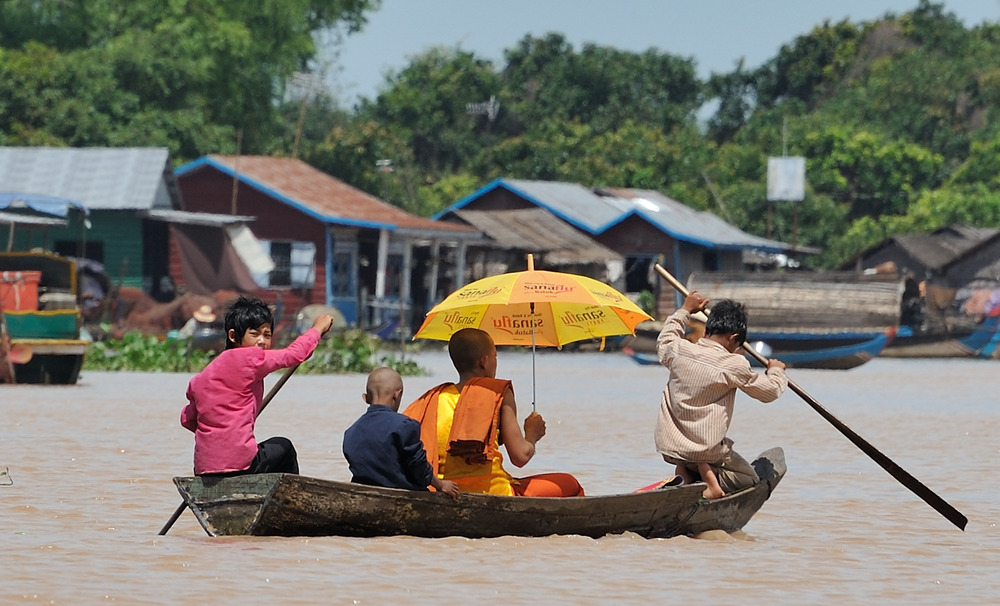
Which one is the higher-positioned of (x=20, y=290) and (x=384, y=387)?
(x=384, y=387)

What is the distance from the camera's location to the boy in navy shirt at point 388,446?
805 centimetres

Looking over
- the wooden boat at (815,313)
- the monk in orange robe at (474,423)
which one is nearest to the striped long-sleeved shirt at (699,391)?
the monk in orange robe at (474,423)

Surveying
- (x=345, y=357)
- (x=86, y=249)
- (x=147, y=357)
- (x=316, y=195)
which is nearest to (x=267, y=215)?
(x=316, y=195)

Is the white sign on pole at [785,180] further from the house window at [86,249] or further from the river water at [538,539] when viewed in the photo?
the river water at [538,539]

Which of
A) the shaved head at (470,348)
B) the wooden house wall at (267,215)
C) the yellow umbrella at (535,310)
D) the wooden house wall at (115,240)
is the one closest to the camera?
the shaved head at (470,348)

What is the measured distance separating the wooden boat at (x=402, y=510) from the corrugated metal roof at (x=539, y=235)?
27920 mm

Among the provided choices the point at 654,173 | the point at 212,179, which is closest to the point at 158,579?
the point at 212,179

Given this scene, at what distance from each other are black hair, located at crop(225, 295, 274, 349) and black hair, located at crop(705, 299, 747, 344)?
2.30 metres

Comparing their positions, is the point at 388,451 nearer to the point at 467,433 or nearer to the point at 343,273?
the point at 467,433

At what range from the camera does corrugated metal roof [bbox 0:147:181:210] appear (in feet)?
102

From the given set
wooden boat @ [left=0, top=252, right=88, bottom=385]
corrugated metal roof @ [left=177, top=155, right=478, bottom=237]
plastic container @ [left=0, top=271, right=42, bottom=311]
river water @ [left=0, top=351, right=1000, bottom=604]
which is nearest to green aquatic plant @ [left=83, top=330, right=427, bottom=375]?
wooden boat @ [left=0, top=252, right=88, bottom=385]

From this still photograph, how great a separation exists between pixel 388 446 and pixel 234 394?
0.79 metres

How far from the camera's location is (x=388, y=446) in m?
8.08

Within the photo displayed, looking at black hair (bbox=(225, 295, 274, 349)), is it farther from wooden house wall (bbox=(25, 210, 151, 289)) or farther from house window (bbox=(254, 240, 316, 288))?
house window (bbox=(254, 240, 316, 288))
